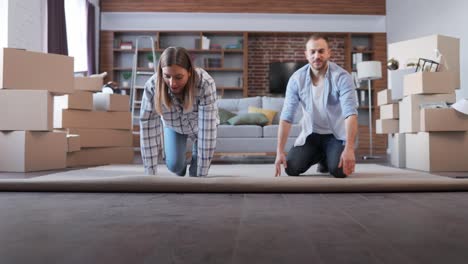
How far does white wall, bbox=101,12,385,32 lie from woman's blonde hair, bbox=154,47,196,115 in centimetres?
499

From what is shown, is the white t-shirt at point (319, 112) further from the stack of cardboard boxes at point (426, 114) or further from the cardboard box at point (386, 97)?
the cardboard box at point (386, 97)

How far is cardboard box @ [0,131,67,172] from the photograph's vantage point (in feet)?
9.78

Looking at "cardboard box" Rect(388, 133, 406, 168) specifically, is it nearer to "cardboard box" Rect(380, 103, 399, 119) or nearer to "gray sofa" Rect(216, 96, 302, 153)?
"cardboard box" Rect(380, 103, 399, 119)

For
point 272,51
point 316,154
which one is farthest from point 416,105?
point 272,51

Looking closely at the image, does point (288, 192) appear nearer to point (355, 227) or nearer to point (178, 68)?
point (355, 227)

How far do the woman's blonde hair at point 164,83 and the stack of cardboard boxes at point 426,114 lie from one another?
177cm

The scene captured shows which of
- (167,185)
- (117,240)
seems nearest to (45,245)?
(117,240)

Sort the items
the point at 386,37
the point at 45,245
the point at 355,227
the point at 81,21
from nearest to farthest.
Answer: the point at 45,245 → the point at 355,227 → the point at 81,21 → the point at 386,37

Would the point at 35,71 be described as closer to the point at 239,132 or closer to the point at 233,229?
the point at 239,132

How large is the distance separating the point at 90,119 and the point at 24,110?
0.82 meters

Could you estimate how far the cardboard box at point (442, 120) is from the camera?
3.03 m

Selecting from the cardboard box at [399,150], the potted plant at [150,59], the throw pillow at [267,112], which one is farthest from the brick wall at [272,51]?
the cardboard box at [399,150]

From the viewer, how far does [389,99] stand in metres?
3.64

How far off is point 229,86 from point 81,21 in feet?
7.80
